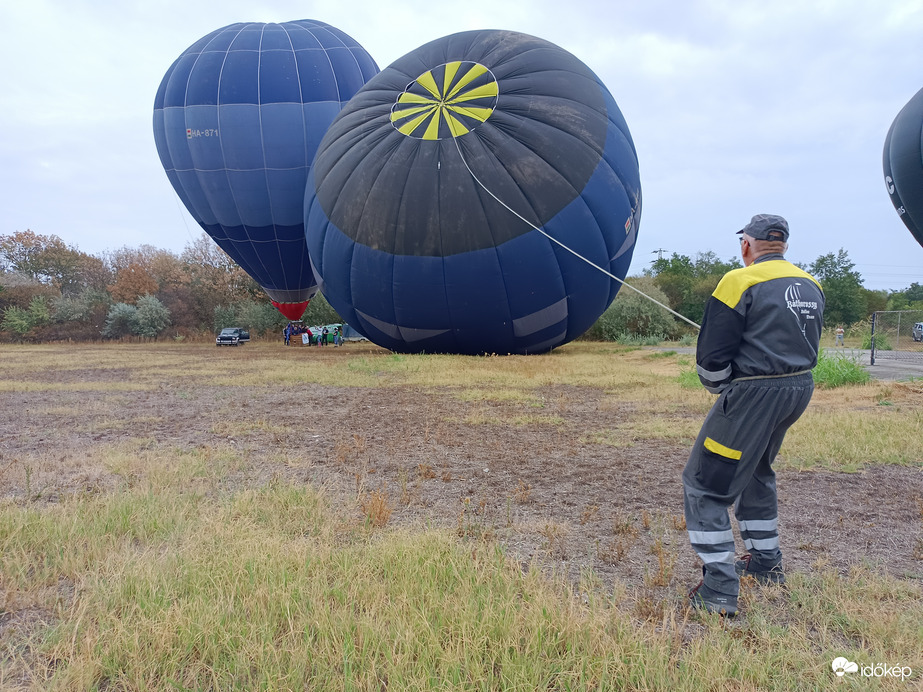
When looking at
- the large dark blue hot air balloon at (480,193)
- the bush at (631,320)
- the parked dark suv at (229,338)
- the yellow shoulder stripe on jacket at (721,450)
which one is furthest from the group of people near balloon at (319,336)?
the yellow shoulder stripe on jacket at (721,450)

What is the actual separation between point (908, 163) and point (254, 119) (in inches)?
845

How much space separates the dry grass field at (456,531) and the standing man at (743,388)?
0.27 metres

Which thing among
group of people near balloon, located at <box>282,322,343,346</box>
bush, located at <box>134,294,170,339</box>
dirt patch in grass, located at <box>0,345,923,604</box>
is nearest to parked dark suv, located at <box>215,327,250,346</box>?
group of people near balloon, located at <box>282,322,343,346</box>

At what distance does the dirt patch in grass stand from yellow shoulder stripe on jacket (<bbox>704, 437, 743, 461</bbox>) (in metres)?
0.67

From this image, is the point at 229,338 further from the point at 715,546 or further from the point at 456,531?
the point at 715,546

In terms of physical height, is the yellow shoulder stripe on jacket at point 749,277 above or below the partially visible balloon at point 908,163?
below

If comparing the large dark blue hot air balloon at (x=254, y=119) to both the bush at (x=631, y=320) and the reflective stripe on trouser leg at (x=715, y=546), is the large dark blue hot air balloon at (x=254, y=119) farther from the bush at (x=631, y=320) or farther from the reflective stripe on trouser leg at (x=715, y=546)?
the reflective stripe on trouser leg at (x=715, y=546)

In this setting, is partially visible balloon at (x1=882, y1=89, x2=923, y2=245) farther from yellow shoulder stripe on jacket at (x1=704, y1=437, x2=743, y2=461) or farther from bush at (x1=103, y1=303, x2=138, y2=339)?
bush at (x1=103, y1=303, x2=138, y2=339)

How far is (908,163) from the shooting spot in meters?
19.8

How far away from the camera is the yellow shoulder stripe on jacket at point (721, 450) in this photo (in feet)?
9.20

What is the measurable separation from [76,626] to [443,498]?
97.0 inches

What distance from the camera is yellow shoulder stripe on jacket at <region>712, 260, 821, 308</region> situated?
2.90 meters

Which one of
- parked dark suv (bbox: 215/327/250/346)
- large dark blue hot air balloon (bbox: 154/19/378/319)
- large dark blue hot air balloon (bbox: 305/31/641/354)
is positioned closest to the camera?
large dark blue hot air balloon (bbox: 305/31/641/354)

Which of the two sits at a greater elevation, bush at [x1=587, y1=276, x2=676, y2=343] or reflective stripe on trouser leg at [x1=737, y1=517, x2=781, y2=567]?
bush at [x1=587, y1=276, x2=676, y2=343]
